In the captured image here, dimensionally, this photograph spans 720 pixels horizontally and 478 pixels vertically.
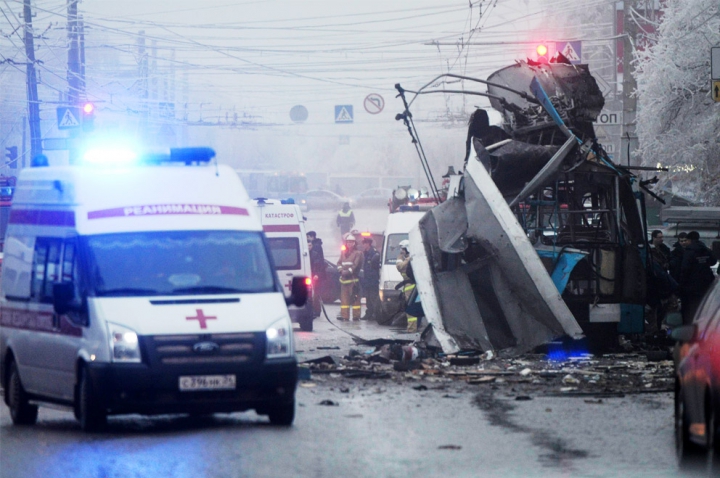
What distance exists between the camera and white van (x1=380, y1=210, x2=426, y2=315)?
23672mm

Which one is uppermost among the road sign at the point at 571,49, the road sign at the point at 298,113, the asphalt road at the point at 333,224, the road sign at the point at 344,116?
the road sign at the point at 571,49

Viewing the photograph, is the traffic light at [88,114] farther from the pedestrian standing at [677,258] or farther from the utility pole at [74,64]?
the pedestrian standing at [677,258]

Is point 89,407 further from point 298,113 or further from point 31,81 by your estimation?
point 298,113

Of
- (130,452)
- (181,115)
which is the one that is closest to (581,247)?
(130,452)

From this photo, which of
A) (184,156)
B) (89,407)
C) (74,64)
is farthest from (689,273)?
(74,64)

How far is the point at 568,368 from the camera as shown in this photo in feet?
47.1

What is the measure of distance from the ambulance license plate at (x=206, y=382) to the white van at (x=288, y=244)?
1149cm

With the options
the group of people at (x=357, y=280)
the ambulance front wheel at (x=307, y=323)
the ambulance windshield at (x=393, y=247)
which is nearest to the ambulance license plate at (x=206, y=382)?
the ambulance front wheel at (x=307, y=323)

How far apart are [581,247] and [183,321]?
783 centimetres

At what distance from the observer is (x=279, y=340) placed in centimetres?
969

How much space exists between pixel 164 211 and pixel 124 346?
142 centimetres

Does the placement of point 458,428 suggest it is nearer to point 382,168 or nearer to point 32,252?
point 32,252

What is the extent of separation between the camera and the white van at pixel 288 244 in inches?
838

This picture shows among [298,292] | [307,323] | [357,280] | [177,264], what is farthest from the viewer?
[357,280]
